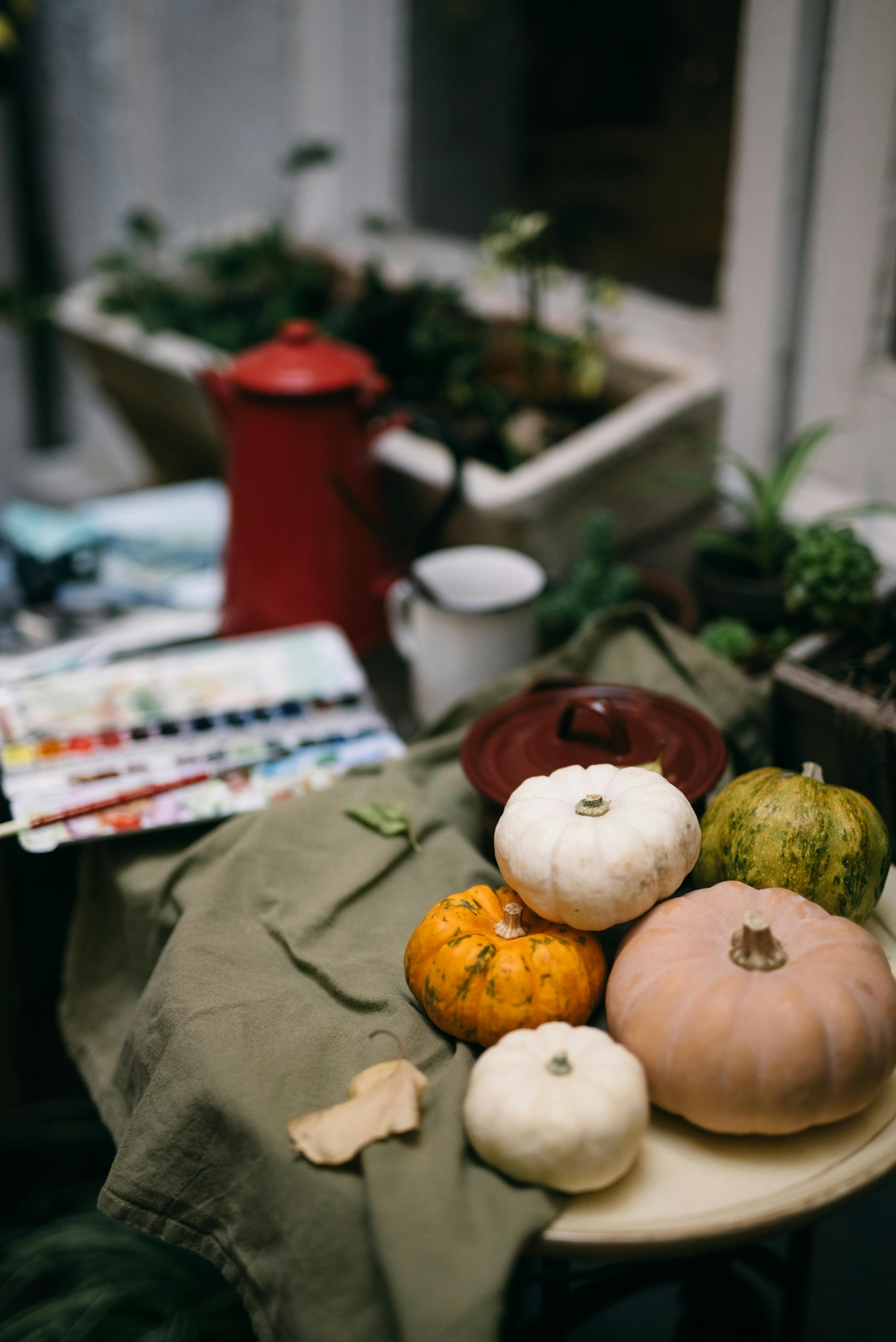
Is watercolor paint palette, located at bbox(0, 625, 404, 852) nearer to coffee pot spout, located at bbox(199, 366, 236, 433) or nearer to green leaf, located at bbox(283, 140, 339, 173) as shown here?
coffee pot spout, located at bbox(199, 366, 236, 433)

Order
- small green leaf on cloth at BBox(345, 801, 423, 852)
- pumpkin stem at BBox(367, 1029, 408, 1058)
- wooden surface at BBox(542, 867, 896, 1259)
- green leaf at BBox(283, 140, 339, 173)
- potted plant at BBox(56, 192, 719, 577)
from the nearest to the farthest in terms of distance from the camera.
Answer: wooden surface at BBox(542, 867, 896, 1259) < pumpkin stem at BBox(367, 1029, 408, 1058) < small green leaf on cloth at BBox(345, 801, 423, 852) < potted plant at BBox(56, 192, 719, 577) < green leaf at BBox(283, 140, 339, 173)

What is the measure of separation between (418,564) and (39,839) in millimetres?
498

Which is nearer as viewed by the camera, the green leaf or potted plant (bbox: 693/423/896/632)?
potted plant (bbox: 693/423/896/632)

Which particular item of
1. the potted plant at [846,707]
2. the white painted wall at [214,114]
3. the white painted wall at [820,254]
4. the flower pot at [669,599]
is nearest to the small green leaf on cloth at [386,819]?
the potted plant at [846,707]

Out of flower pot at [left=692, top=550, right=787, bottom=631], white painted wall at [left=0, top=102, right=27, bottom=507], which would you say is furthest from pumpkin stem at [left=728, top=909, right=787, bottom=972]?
white painted wall at [left=0, top=102, right=27, bottom=507]

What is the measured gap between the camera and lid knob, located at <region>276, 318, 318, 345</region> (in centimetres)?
122

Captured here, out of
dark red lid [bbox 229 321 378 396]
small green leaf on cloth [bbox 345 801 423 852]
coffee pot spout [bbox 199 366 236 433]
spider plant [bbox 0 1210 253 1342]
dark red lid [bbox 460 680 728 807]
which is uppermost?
dark red lid [bbox 229 321 378 396]

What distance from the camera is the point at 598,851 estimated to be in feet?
2.25

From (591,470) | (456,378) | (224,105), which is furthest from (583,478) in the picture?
(224,105)

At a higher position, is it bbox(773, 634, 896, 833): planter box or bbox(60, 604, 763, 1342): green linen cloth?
bbox(773, 634, 896, 833): planter box

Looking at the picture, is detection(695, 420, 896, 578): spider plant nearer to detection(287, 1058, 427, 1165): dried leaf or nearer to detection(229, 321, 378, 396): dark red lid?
detection(229, 321, 378, 396): dark red lid

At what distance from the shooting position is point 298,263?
1873 millimetres

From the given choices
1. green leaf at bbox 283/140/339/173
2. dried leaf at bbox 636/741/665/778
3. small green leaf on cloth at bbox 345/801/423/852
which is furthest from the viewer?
green leaf at bbox 283/140/339/173

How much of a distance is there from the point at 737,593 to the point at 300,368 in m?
0.55
